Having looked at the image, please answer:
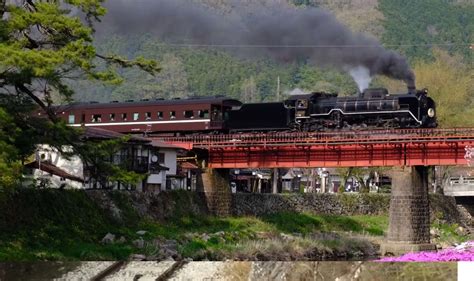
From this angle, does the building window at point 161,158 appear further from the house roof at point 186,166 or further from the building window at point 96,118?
the building window at point 96,118

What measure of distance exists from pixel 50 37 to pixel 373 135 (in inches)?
1133

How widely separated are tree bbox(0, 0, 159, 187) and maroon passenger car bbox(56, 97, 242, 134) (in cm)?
3172

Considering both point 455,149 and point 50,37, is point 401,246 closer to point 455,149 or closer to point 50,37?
point 455,149

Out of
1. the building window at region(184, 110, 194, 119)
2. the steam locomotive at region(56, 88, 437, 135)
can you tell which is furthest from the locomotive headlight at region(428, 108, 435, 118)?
the building window at region(184, 110, 194, 119)

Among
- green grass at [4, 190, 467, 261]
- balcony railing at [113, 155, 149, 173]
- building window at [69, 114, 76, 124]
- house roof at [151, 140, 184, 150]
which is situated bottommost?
green grass at [4, 190, 467, 261]

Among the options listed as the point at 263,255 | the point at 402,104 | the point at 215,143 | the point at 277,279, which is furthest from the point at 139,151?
the point at 277,279

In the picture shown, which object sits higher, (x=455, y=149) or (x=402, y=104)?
(x=402, y=104)

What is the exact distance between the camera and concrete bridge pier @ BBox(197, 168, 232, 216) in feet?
176

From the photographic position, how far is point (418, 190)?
46.2 m

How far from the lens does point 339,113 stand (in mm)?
51688

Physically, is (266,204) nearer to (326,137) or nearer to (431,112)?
(326,137)

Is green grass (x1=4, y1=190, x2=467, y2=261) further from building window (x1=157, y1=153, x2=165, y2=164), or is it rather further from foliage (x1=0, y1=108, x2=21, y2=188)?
foliage (x1=0, y1=108, x2=21, y2=188)

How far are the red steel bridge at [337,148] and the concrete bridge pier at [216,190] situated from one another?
89cm

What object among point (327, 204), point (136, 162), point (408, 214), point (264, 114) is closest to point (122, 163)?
point (136, 162)
